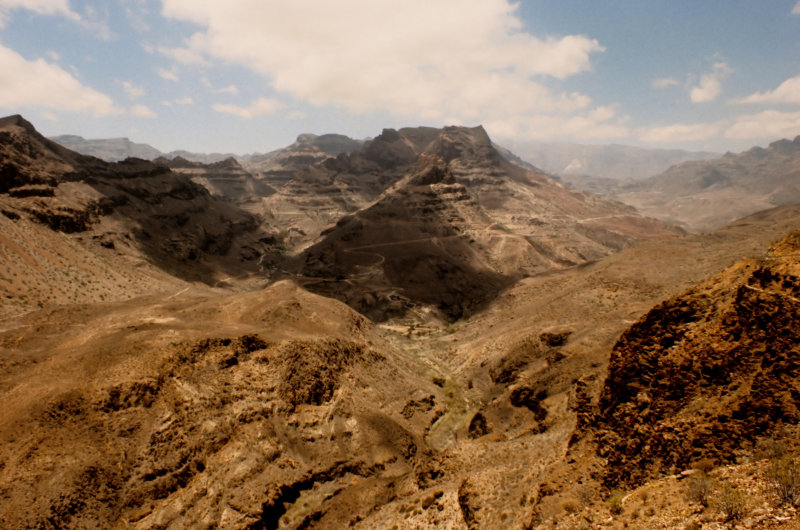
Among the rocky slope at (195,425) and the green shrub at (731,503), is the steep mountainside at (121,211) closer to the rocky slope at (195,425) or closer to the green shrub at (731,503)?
the rocky slope at (195,425)

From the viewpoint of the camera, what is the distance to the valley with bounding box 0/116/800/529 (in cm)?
1222

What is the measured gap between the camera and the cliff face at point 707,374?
438 inches

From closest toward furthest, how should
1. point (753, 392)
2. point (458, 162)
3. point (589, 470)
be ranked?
point (753, 392), point (589, 470), point (458, 162)

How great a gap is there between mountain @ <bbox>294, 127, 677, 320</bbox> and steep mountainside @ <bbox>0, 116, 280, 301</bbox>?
19969 mm

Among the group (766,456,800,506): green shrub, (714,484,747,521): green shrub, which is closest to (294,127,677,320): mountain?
(714,484,747,521): green shrub

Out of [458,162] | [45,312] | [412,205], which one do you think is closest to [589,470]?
[45,312]

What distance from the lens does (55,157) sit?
3334 inches

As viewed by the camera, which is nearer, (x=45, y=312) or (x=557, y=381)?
(x=557, y=381)

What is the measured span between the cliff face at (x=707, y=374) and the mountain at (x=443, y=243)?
53781 millimetres

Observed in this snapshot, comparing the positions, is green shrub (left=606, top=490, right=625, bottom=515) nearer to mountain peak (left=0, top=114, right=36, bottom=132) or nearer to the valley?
the valley

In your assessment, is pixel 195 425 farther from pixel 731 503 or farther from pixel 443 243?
pixel 443 243

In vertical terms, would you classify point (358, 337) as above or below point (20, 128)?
below

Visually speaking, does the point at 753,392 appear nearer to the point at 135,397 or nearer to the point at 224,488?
the point at 224,488

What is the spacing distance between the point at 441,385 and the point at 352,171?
15843 cm
